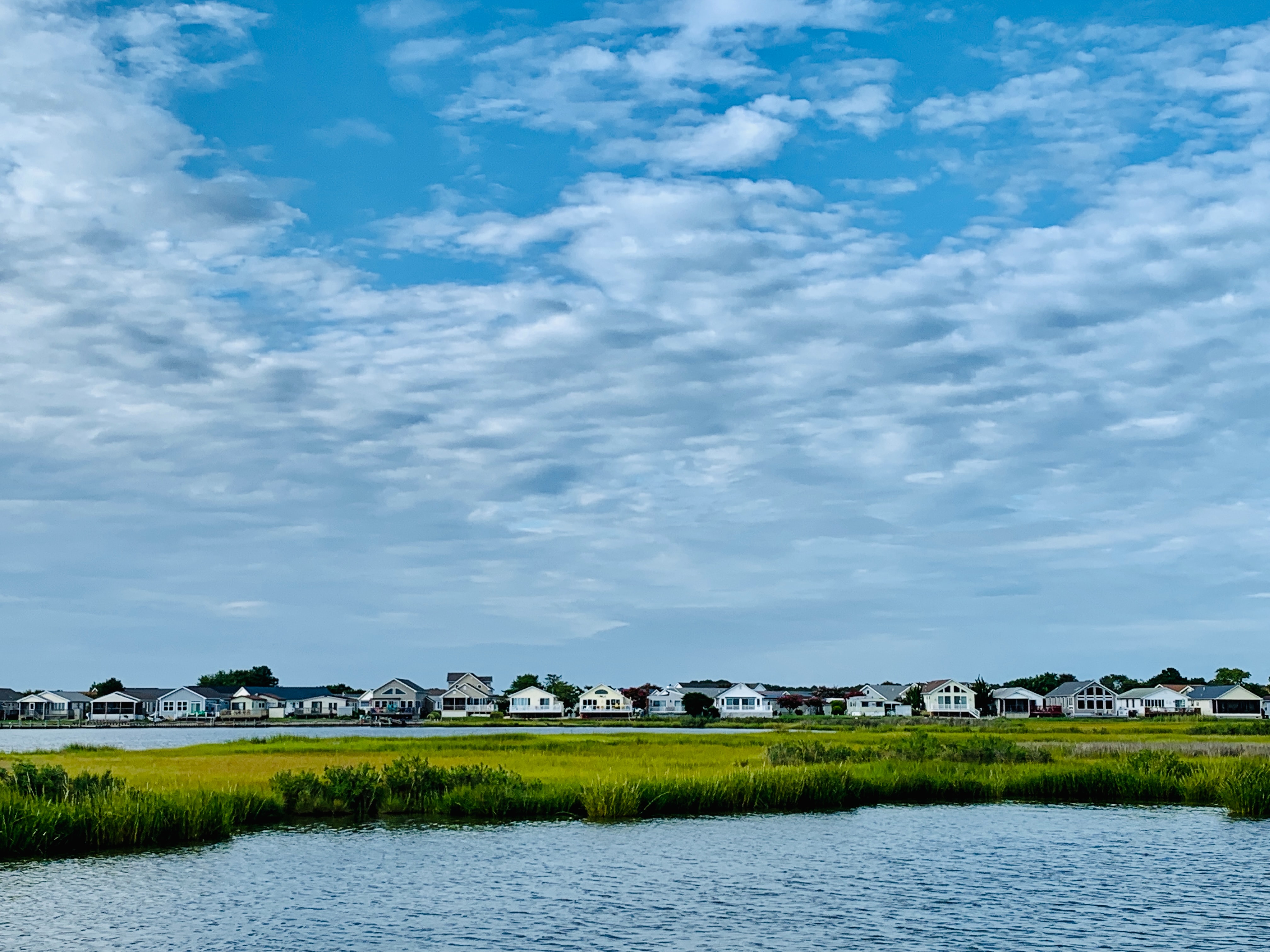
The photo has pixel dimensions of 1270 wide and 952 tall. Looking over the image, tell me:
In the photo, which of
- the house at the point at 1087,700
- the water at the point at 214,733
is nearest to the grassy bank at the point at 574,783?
the water at the point at 214,733

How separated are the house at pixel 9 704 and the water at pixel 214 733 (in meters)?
41.4

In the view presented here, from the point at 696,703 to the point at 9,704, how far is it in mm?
104082

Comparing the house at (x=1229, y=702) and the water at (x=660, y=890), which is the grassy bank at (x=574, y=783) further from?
the house at (x=1229, y=702)

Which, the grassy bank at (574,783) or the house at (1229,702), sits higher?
the grassy bank at (574,783)

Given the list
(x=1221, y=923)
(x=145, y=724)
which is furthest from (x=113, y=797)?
(x=145, y=724)

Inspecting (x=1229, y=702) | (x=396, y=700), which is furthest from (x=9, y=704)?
(x=1229, y=702)

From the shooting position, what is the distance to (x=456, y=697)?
176750 millimetres

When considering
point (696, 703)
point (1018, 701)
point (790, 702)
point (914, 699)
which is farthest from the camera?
point (1018, 701)

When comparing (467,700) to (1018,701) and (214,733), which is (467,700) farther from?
(1018,701)

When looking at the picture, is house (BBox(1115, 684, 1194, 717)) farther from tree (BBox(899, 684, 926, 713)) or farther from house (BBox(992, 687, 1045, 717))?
tree (BBox(899, 684, 926, 713))

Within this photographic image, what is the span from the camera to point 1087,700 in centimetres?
17050

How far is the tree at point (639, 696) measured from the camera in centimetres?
17750

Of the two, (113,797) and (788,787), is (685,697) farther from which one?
(113,797)

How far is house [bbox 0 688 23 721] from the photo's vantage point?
17512cm
